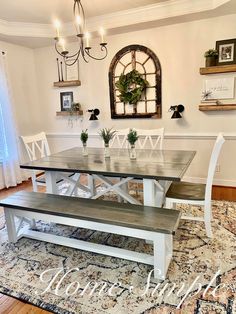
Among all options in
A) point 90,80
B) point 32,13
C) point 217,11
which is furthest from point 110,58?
point 217,11

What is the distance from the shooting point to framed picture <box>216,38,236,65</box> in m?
3.22

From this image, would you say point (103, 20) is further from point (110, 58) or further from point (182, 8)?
point (182, 8)

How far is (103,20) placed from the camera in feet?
11.5

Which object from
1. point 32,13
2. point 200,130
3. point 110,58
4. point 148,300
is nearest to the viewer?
point 148,300

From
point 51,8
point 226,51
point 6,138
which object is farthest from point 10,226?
point 226,51

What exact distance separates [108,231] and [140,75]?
2656 millimetres

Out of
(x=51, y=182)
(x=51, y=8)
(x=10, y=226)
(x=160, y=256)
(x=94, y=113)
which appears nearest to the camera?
(x=160, y=256)

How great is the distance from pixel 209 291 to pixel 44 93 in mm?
4215

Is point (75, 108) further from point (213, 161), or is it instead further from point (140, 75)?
point (213, 161)

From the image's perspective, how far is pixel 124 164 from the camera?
2373 millimetres

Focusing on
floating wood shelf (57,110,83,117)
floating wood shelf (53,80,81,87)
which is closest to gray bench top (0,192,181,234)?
floating wood shelf (57,110,83,117)

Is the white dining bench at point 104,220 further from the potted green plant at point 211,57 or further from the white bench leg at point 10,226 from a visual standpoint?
the potted green plant at point 211,57

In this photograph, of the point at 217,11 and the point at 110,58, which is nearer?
the point at 217,11

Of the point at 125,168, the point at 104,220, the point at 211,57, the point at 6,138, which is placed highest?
the point at 211,57
